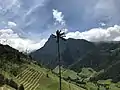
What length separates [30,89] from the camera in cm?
19262

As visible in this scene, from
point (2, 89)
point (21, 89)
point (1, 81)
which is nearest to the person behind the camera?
point (2, 89)

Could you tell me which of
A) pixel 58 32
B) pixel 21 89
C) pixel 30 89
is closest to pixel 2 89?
pixel 21 89

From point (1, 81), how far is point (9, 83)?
17.8ft

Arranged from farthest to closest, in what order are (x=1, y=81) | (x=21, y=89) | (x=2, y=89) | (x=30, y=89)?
1. (x=30, y=89)
2. (x=1, y=81)
3. (x=21, y=89)
4. (x=2, y=89)

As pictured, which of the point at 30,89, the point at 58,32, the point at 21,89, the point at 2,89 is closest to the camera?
the point at 58,32

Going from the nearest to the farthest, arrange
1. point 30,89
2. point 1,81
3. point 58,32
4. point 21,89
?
point 58,32, point 21,89, point 1,81, point 30,89

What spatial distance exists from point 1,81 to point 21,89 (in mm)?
23267

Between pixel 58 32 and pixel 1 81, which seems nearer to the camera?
pixel 58 32

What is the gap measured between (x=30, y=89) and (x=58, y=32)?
341 feet

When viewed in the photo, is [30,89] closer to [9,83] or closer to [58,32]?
[9,83]

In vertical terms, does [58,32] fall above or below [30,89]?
above

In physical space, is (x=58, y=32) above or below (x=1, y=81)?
above

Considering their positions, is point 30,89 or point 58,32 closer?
point 58,32

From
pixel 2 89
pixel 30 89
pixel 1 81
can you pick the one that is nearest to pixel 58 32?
pixel 2 89
